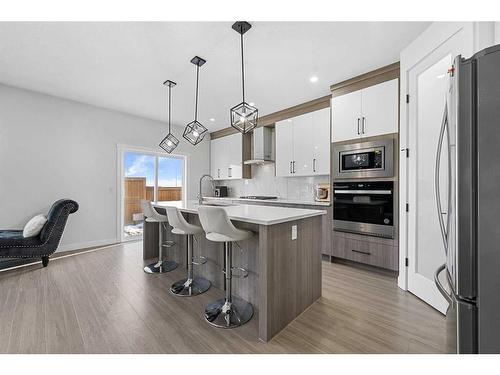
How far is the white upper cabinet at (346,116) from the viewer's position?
3273 mm

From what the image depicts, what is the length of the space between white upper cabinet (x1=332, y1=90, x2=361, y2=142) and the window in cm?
391

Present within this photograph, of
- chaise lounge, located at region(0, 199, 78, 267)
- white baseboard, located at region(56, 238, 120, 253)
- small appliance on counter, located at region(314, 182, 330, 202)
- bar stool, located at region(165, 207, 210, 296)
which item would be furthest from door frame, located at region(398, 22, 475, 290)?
white baseboard, located at region(56, 238, 120, 253)

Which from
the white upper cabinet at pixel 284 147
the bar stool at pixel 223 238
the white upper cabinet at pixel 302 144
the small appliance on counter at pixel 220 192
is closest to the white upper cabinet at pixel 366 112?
the white upper cabinet at pixel 302 144

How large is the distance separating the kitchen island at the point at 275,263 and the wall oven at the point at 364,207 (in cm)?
106

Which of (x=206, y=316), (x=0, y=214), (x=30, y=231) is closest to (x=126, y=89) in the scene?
(x=30, y=231)

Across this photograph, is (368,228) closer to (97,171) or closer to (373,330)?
(373,330)

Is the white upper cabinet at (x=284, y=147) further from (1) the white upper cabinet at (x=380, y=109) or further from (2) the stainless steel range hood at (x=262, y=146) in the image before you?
(1) the white upper cabinet at (x=380, y=109)

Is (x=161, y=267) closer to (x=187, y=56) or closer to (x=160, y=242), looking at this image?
(x=160, y=242)

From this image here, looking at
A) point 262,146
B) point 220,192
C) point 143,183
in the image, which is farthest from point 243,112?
point 220,192

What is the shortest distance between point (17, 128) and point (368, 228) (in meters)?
5.41

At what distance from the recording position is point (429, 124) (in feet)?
7.50

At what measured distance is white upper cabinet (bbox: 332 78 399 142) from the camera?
116 inches

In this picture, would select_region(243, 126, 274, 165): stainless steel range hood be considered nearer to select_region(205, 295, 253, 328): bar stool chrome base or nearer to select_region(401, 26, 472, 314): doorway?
select_region(401, 26, 472, 314): doorway

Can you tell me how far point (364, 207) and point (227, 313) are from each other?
2.21m
